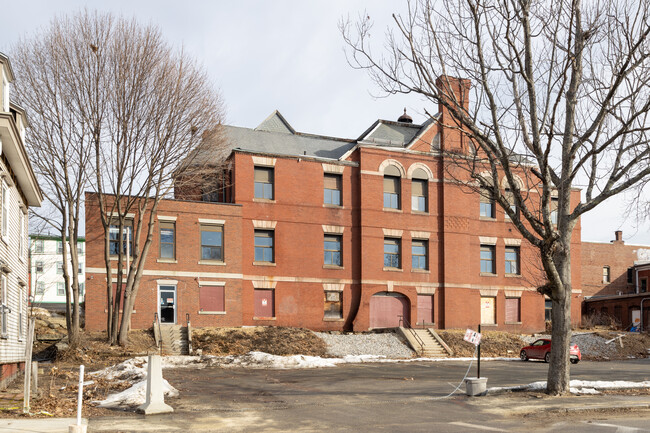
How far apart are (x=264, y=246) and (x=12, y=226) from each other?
19.4m

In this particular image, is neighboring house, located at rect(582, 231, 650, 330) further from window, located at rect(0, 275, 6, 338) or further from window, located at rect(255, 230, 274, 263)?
window, located at rect(0, 275, 6, 338)

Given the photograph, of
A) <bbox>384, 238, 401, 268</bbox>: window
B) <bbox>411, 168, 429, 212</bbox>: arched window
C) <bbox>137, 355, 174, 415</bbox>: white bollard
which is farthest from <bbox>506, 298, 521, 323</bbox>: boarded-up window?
<bbox>137, 355, 174, 415</bbox>: white bollard

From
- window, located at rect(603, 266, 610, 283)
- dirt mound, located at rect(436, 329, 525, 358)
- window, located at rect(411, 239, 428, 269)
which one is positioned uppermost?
window, located at rect(411, 239, 428, 269)

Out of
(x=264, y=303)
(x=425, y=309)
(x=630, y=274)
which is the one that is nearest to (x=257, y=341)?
(x=264, y=303)

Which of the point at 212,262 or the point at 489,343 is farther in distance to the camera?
the point at 489,343

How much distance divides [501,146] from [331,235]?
25081 mm

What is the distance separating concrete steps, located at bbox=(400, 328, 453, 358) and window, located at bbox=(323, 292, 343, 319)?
4.61m

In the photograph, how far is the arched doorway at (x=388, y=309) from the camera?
40.9 metres

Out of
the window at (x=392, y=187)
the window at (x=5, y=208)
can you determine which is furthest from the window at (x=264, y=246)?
the window at (x=5, y=208)

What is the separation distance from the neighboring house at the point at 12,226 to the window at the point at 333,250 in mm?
19480

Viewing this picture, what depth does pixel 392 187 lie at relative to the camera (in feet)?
138

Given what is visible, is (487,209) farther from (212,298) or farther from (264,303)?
(212,298)

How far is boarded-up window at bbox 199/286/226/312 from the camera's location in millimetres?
36938

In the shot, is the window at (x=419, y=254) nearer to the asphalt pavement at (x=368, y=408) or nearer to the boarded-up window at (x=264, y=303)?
the boarded-up window at (x=264, y=303)
